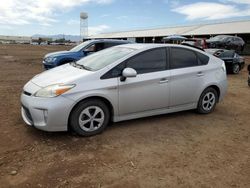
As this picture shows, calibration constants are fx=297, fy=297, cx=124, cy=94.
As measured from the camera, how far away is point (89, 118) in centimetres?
495

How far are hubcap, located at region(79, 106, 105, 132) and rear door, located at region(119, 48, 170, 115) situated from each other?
422 millimetres

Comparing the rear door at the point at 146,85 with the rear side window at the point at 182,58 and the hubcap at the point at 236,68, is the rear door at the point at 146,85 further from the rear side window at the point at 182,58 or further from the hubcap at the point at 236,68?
the hubcap at the point at 236,68

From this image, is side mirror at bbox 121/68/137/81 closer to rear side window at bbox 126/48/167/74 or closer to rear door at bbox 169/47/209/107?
rear side window at bbox 126/48/167/74

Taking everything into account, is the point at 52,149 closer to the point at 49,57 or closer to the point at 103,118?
the point at 103,118

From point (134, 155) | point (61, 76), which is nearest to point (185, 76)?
point (134, 155)

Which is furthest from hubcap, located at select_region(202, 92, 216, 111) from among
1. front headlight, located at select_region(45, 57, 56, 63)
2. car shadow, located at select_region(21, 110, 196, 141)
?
front headlight, located at select_region(45, 57, 56, 63)

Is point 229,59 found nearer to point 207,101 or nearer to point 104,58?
point 207,101

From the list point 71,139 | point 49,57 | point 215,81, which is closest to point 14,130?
point 71,139

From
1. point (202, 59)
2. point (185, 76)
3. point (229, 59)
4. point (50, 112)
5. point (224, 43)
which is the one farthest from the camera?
point (224, 43)

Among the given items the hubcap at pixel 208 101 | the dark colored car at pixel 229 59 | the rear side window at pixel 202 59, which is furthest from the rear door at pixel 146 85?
the dark colored car at pixel 229 59

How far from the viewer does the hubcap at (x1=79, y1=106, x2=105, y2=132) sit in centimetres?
490

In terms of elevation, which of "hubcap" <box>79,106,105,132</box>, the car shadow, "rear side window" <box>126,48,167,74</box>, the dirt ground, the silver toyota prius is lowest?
the dirt ground

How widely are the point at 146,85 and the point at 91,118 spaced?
1211mm

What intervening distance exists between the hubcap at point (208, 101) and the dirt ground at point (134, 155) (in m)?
0.40
